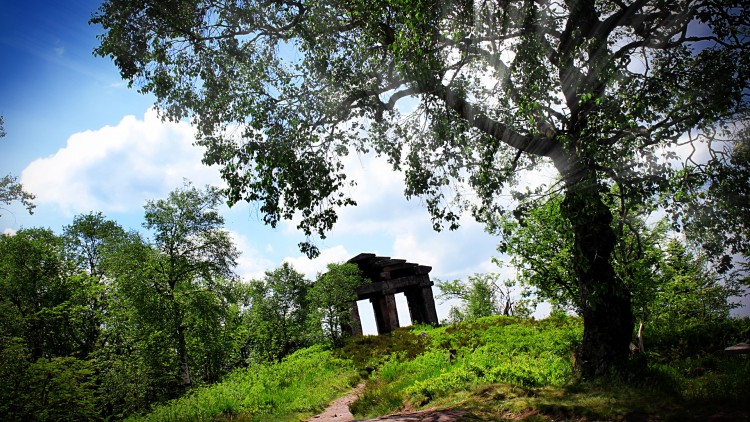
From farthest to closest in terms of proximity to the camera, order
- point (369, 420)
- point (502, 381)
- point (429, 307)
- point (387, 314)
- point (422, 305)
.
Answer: point (422, 305)
point (429, 307)
point (387, 314)
point (502, 381)
point (369, 420)

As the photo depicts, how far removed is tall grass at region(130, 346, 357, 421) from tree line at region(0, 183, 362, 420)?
376 centimetres

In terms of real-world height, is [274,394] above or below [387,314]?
below

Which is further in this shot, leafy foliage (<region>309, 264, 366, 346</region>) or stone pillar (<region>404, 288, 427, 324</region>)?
stone pillar (<region>404, 288, 427, 324</region>)

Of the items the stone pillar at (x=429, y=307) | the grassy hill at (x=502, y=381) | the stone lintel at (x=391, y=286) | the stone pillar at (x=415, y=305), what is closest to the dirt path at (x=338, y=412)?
the grassy hill at (x=502, y=381)

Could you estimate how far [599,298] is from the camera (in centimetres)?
907

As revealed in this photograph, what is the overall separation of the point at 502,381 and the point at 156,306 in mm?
19566

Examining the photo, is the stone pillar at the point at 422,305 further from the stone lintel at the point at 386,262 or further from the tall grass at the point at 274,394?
the tall grass at the point at 274,394

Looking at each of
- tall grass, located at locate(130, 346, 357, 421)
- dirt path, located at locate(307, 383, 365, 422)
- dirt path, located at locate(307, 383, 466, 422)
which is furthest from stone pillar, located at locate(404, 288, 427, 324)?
dirt path, located at locate(307, 383, 365, 422)

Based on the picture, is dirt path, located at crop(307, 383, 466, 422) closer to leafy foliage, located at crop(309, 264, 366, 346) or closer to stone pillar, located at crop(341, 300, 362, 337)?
leafy foliage, located at crop(309, 264, 366, 346)

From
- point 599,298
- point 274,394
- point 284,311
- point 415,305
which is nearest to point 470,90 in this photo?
point 599,298

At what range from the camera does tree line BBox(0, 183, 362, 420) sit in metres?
22.0

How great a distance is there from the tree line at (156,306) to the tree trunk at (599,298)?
18260mm

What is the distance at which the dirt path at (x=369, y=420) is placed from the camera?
7.23 m

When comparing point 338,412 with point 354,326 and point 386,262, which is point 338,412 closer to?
point 354,326
